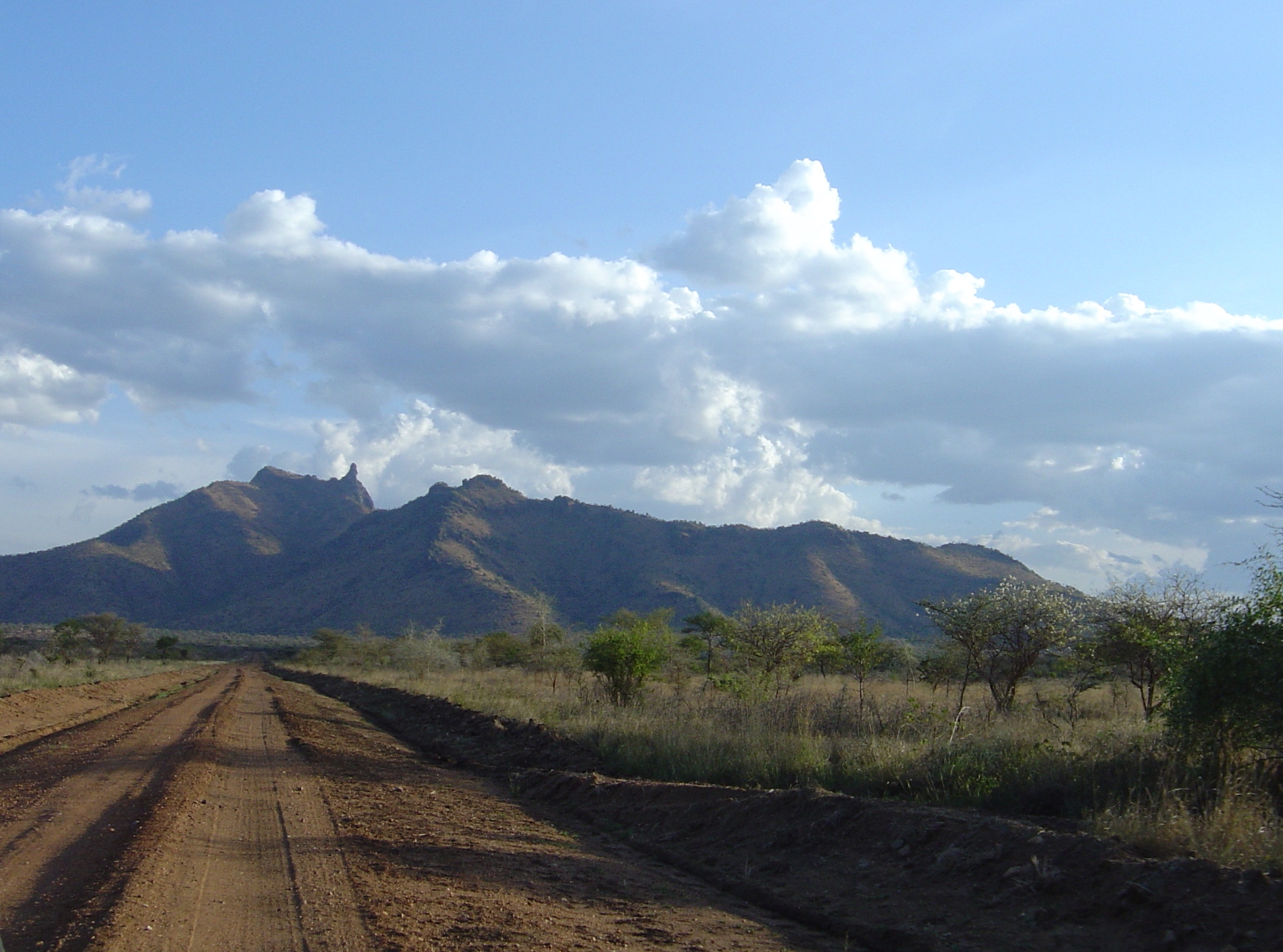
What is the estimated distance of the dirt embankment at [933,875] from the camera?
18.7ft

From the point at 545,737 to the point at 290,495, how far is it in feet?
595

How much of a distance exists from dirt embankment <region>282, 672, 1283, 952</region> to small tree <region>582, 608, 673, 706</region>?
1297 centimetres

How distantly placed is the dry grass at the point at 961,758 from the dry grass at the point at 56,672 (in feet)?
81.1

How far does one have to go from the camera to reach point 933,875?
732 centimetres

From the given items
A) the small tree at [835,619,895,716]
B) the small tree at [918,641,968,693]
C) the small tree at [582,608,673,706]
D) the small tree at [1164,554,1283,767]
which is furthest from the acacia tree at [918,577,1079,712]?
the small tree at [582,608,673,706]

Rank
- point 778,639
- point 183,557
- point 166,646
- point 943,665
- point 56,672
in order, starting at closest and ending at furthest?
point 778,639, point 943,665, point 56,672, point 166,646, point 183,557

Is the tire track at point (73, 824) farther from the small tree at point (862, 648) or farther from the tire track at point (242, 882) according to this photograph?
the small tree at point (862, 648)

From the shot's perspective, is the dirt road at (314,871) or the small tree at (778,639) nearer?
the dirt road at (314,871)

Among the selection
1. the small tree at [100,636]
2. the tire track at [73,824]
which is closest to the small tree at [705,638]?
the tire track at [73,824]

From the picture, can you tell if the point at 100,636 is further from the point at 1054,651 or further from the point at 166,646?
the point at 1054,651

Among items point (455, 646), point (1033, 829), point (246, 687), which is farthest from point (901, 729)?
point (455, 646)

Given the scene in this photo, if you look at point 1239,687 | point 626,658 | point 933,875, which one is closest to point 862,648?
point 626,658

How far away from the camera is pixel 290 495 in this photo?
18200 centimetres

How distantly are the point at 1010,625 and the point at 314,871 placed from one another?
47.8ft
